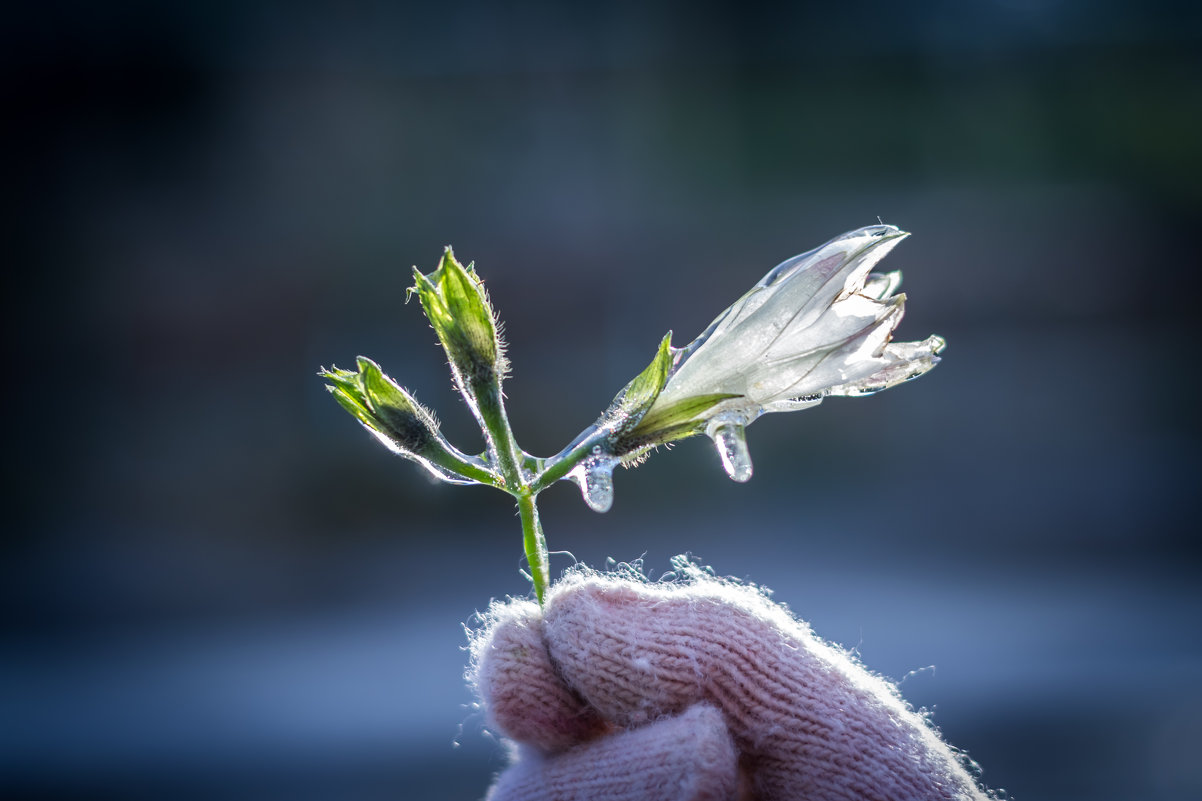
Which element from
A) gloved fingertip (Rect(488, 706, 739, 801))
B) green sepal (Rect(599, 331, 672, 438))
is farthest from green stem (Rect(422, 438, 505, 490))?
gloved fingertip (Rect(488, 706, 739, 801))

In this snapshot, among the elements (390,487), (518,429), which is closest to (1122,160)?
(518,429)

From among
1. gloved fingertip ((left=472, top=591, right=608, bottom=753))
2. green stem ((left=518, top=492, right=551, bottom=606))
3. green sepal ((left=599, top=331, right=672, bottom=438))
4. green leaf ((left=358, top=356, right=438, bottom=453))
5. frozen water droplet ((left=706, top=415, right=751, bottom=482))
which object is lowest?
gloved fingertip ((left=472, top=591, right=608, bottom=753))

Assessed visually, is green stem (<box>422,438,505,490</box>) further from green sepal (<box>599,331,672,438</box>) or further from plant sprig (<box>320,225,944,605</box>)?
green sepal (<box>599,331,672,438</box>)

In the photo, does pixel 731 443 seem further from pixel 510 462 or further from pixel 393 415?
pixel 393 415

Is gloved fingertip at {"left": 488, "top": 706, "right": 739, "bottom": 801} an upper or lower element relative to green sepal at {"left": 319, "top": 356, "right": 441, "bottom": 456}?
lower

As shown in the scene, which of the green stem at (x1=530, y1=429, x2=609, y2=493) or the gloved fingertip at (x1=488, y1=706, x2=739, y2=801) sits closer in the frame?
the gloved fingertip at (x1=488, y1=706, x2=739, y2=801)

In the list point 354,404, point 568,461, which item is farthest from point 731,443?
point 354,404

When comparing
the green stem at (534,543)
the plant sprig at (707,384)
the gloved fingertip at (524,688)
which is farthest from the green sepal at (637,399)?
the gloved fingertip at (524,688)
